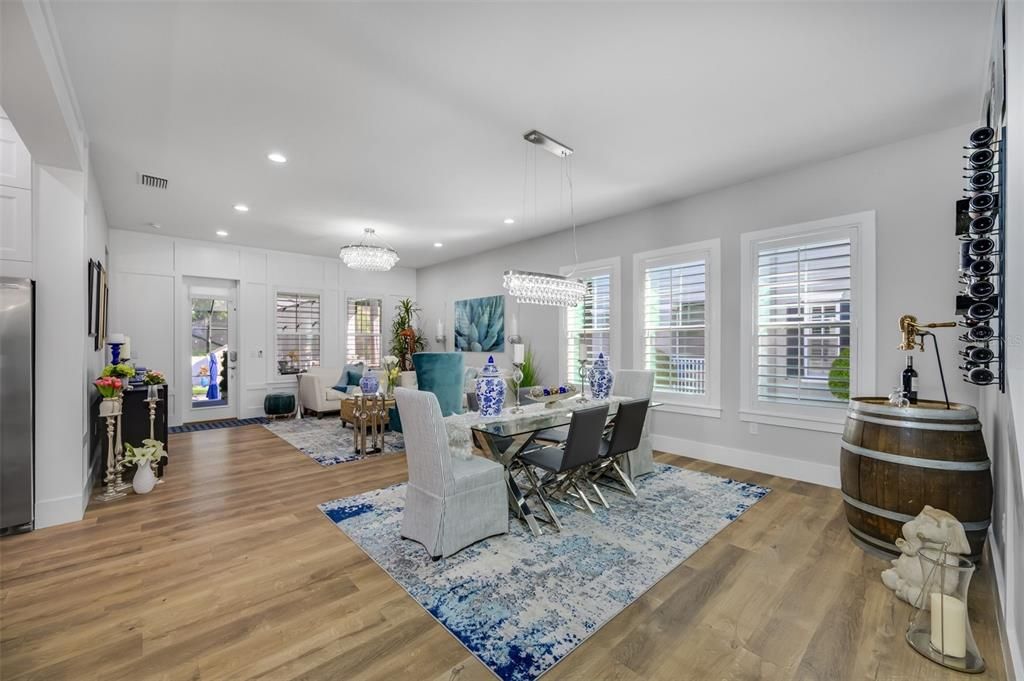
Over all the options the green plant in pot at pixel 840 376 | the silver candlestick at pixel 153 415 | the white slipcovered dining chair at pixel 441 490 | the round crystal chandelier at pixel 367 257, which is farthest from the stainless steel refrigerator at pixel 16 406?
the green plant in pot at pixel 840 376

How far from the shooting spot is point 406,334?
824cm

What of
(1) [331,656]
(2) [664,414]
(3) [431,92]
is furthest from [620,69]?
(2) [664,414]

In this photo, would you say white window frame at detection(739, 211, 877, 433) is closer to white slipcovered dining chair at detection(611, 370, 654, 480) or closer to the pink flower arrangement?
white slipcovered dining chair at detection(611, 370, 654, 480)

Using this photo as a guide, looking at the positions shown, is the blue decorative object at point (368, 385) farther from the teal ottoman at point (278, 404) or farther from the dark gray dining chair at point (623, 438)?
the dark gray dining chair at point (623, 438)

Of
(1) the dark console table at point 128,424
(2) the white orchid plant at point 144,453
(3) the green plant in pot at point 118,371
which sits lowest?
(2) the white orchid plant at point 144,453

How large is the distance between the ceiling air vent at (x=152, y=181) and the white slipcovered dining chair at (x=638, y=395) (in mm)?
4660

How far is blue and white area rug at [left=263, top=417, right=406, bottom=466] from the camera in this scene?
4676mm

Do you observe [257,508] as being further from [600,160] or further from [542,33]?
[600,160]

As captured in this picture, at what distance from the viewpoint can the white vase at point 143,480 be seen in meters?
3.53

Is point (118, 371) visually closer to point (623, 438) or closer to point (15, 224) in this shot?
point (15, 224)

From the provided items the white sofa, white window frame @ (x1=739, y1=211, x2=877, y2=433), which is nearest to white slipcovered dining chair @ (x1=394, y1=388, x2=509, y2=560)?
white window frame @ (x1=739, y1=211, x2=877, y2=433)

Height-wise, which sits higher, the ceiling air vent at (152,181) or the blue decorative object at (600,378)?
the ceiling air vent at (152,181)

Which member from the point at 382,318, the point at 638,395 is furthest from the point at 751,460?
the point at 382,318

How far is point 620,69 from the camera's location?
2.43m
